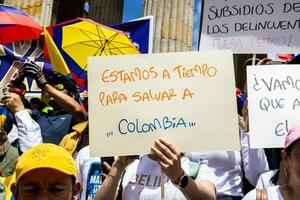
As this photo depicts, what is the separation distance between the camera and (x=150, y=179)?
3.11 metres

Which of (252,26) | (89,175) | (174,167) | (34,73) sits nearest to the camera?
(174,167)

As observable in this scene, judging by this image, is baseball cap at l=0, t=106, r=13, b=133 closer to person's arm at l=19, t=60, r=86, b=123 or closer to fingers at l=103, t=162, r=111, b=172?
person's arm at l=19, t=60, r=86, b=123

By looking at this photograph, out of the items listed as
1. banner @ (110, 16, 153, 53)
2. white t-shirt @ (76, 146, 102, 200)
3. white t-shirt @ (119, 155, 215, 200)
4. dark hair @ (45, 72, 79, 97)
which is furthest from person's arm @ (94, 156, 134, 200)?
banner @ (110, 16, 153, 53)

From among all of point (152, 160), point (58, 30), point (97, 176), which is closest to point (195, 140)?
point (152, 160)

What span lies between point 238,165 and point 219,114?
1253mm

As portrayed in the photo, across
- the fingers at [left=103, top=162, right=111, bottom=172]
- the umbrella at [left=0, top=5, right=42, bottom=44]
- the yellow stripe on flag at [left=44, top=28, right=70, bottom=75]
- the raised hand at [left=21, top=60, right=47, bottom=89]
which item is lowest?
the fingers at [left=103, top=162, right=111, bottom=172]

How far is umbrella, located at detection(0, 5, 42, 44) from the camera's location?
7207mm

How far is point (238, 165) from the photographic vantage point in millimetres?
4051

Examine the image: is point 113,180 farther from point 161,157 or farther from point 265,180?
point 265,180

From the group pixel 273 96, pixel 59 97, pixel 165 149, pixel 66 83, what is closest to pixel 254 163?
pixel 273 96

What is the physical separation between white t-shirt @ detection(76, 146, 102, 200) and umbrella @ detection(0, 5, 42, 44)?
353 centimetres

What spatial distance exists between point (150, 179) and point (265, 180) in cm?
85

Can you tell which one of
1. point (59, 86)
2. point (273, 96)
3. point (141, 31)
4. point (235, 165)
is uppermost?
point (141, 31)

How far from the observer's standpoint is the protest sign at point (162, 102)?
9.53ft
